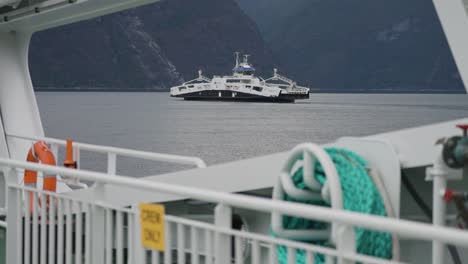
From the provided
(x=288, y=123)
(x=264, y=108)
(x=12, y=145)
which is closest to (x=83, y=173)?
(x=12, y=145)

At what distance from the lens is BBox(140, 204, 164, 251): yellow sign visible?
120 inches

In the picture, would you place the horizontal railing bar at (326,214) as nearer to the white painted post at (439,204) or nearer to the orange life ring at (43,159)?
the white painted post at (439,204)

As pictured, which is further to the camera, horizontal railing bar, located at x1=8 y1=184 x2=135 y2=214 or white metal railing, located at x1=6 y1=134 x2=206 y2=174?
white metal railing, located at x1=6 y1=134 x2=206 y2=174

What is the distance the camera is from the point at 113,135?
228 ft

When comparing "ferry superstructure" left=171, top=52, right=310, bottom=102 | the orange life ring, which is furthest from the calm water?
the orange life ring

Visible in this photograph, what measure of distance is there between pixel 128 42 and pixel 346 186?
119673 mm

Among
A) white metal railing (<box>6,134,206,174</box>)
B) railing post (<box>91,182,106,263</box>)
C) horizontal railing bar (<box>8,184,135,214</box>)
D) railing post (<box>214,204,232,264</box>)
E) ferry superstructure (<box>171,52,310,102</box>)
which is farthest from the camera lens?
ferry superstructure (<box>171,52,310,102</box>)

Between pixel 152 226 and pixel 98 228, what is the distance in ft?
2.33

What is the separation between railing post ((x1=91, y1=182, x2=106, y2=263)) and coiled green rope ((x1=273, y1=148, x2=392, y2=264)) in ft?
2.83

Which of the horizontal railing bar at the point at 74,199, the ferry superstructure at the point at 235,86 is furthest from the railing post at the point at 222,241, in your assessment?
the ferry superstructure at the point at 235,86

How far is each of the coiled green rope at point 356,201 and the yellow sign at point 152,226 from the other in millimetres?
594

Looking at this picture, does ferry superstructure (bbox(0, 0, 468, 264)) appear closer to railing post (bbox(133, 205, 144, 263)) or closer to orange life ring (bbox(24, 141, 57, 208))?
railing post (bbox(133, 205, 144, 263))

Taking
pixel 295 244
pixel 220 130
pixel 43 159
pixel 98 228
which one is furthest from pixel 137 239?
pixel 220 130

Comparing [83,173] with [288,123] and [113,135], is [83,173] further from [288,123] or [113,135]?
[288,123]
